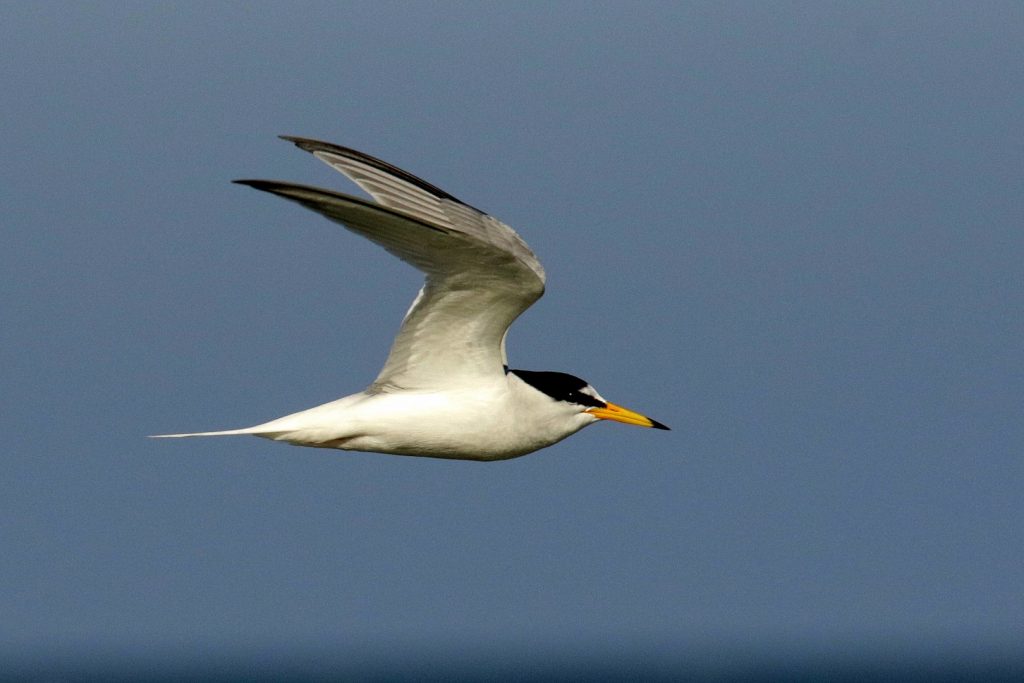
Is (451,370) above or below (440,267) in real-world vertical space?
below

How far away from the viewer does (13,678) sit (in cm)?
19475

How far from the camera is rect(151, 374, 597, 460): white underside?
37.7ft

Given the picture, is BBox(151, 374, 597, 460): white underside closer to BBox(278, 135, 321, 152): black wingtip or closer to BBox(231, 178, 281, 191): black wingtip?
BBox(278, 135, 321, 152): black wingtip

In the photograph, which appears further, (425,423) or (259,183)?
(425,423)

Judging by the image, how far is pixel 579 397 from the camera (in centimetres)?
1223

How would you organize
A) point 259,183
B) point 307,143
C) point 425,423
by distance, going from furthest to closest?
1. point 425,423
2. point 307,143
3. point 259,183

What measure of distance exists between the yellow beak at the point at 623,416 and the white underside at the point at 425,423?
28.0 inches

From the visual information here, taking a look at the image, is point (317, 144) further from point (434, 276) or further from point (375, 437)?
point (375, 437)

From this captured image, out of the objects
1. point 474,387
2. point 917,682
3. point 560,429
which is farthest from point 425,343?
point 917,682

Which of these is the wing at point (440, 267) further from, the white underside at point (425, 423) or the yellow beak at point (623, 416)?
the yellow beak at point (623, 416)

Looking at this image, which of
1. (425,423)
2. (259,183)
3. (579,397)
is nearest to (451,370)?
(425,423)

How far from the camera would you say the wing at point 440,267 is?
32.9ft

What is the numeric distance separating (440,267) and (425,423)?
132cm

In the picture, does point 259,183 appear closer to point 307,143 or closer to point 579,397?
point 307,143
